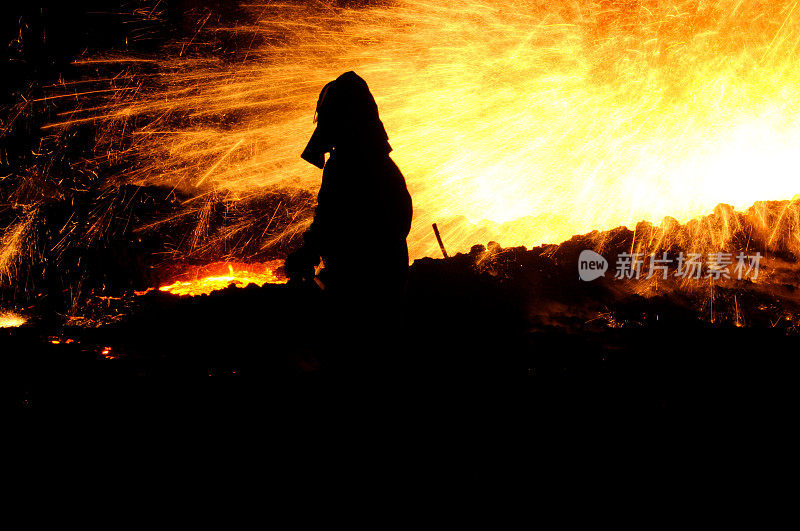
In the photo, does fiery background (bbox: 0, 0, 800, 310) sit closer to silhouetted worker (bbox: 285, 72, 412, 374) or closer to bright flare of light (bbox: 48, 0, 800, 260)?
bright flare of light (bbox: 48, 0, 800, 260)

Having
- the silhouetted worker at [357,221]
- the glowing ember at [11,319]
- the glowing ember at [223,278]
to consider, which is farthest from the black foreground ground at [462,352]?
the glowing ember at [11,319]

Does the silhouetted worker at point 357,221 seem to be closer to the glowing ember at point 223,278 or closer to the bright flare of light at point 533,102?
the glowing ember at point 223,278

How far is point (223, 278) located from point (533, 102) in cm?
803

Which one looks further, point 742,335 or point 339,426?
point 742,335

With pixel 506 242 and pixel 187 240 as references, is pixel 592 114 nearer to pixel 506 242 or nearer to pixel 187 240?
pixel 506 242

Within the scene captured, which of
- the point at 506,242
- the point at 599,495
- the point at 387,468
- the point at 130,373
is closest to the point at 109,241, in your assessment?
the point at 130,373

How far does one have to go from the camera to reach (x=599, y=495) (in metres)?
2.72

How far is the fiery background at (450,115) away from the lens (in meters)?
9.04

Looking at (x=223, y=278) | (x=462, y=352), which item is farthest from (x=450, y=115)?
(x=462, y=352)

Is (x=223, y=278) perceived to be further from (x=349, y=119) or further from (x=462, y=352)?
(x=349, y=119)

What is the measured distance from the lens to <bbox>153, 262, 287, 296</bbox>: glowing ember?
667cm

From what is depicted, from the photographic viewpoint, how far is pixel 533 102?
10484 mm

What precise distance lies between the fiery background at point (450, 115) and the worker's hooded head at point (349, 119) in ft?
22.6

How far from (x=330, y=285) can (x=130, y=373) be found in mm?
1644
